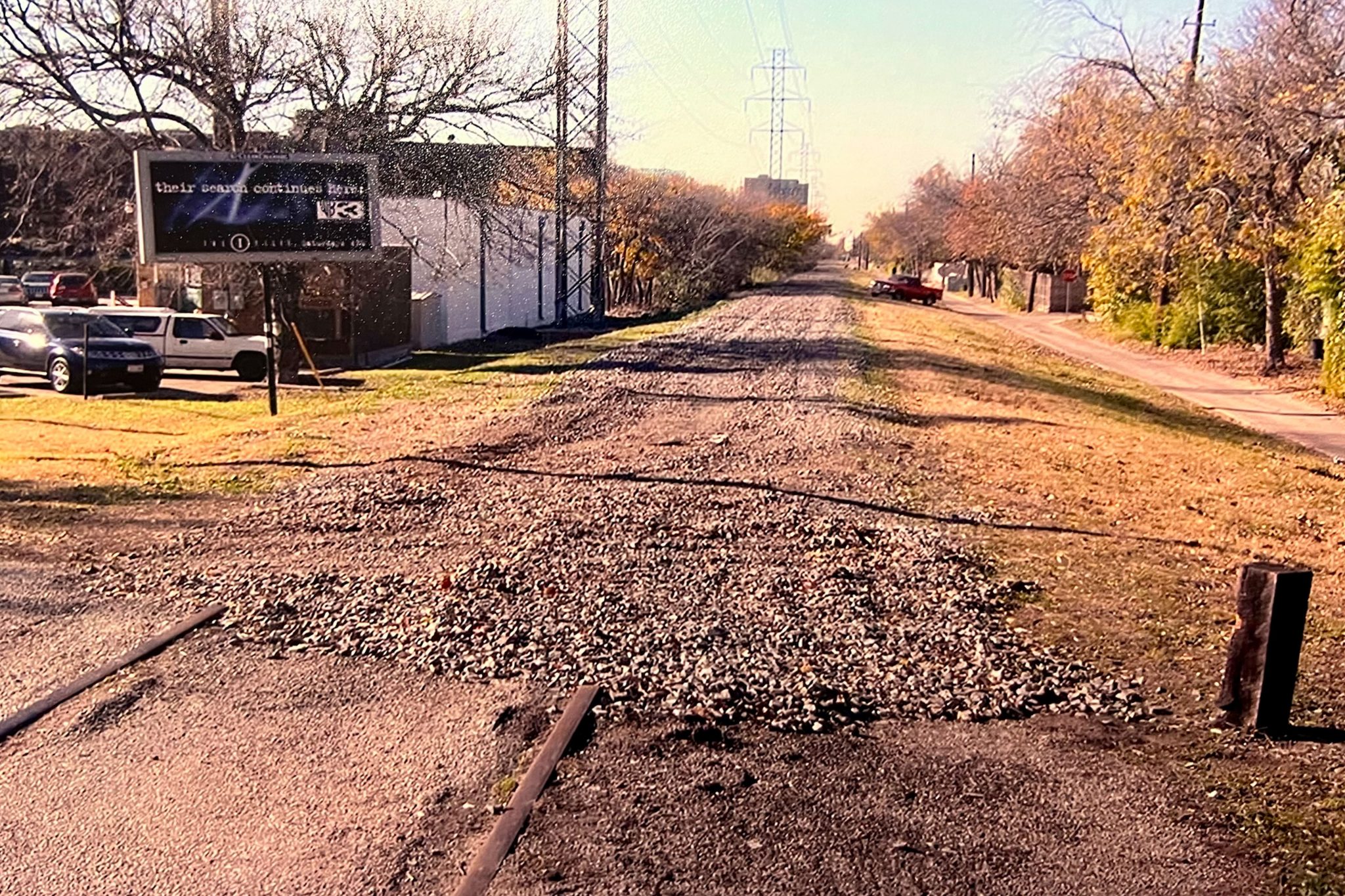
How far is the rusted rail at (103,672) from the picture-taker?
532 centimetres

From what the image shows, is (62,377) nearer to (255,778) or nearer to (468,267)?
(468,267)

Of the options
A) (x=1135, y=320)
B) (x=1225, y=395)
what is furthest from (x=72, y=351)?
(x=1135, y=320)

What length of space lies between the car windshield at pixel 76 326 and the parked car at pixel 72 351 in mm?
12

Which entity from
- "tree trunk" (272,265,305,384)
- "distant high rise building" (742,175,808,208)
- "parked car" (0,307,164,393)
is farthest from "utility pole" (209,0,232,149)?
"distant high rise building" (742,175,808,208)

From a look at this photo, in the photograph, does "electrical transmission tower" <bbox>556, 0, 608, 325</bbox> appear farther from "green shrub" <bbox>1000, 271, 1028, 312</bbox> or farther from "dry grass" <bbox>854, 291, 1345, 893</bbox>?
"green shrub" <bbox>1000, 271, 1028, 312</bbox>

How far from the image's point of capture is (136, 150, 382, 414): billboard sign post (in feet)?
51.6

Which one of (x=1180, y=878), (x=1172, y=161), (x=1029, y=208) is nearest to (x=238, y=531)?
(x=1180, y=878)

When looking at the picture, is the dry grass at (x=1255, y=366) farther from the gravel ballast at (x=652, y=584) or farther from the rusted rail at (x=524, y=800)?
the rusted rail at (x=524, y=800)

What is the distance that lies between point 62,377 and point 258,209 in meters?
6.33

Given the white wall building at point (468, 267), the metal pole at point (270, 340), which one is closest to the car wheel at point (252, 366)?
the white wall building at point (468, 267)

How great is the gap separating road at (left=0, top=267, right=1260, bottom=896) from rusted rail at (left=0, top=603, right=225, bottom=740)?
0.10 meters

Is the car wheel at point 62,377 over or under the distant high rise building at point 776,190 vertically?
under

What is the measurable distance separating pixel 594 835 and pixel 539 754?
74cm

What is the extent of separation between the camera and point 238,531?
901 cm
